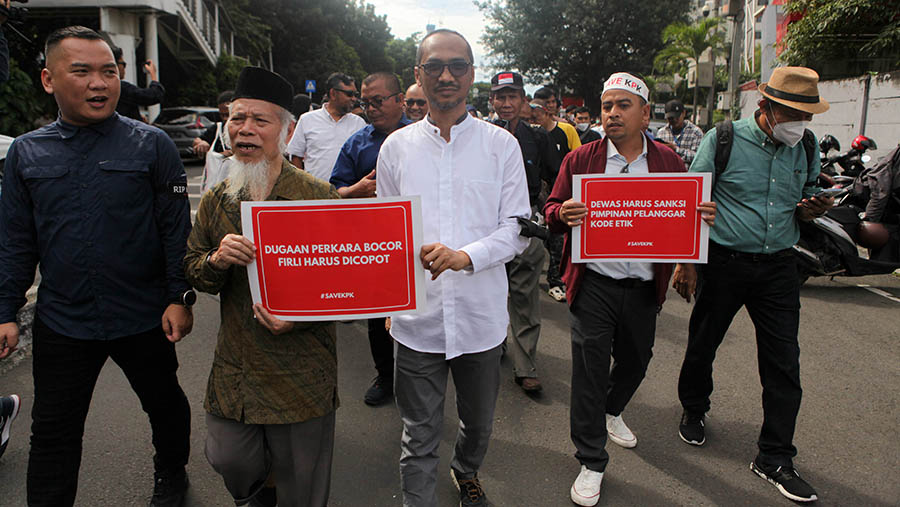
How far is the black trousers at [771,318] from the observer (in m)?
3.22

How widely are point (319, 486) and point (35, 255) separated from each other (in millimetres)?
1469

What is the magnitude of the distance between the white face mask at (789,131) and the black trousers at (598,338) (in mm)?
994

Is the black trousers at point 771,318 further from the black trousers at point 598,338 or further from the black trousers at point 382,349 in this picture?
the black trousers at point 382,349

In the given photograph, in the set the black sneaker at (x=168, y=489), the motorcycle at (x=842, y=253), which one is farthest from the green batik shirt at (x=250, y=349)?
the motorcycle at (x=842, y=253)

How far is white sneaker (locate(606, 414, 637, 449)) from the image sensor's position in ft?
11.8

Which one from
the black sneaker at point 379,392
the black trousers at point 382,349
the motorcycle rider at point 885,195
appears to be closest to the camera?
the black sneaker at point 379,392

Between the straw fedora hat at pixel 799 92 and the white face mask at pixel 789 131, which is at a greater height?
the straw fedora hat at pixel 799 92

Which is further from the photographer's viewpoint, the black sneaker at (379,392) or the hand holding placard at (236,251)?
the black sneaker at (379,392)

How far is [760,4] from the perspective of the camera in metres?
29.8

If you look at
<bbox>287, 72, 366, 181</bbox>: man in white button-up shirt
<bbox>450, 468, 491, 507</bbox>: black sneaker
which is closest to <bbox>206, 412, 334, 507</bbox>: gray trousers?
<bbox>450, 468, 491, 507</bbox>: black sneaker

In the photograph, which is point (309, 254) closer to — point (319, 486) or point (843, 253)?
point (319, 486)

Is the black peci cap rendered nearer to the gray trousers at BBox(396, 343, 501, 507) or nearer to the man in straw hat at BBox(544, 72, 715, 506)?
the gray trousers at BBox(396, 343, 501, 507)

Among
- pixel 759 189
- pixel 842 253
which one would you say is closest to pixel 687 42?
pixel 842 253

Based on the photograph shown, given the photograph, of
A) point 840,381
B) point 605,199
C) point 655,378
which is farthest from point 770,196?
point 840,381
